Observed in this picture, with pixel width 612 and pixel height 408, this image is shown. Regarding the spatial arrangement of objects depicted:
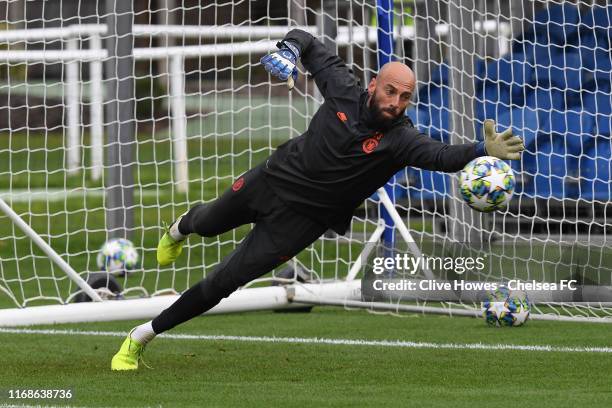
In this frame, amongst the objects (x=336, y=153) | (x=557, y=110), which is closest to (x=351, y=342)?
(x=336, y=153)

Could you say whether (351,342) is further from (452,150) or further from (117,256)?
(117,256)

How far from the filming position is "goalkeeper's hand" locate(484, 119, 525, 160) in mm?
6645

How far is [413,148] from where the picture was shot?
7.18 m

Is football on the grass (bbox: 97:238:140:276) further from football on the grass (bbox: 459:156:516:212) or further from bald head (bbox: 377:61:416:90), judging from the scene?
bald head (bbox: 377:61:416:90)

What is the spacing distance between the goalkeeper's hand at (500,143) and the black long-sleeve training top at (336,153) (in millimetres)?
565

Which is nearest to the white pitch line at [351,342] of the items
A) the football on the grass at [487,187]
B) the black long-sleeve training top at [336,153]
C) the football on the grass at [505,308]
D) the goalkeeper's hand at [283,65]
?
the football on the grass at [505,308]

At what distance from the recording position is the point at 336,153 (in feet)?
24.4

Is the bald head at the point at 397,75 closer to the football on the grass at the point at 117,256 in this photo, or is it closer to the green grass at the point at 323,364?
the green grass at the point at 323,364

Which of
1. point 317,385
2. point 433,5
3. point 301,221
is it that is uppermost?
point 433,5

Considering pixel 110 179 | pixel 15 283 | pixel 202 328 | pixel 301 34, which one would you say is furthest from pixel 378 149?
pixel 15 283

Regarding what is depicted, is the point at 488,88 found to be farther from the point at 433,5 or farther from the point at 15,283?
the point at 15,283

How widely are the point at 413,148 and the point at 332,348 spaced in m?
1.95

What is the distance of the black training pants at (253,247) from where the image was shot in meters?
7.61

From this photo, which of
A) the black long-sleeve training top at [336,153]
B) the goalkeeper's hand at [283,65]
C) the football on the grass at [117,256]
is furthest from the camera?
the football on the grass at [117,256]
